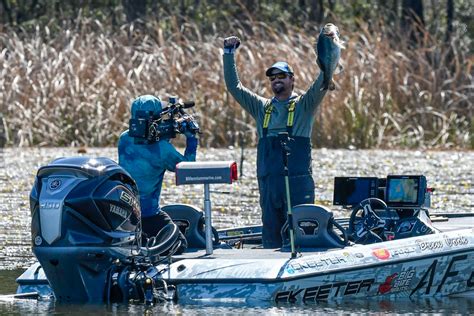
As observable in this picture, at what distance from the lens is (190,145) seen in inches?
465

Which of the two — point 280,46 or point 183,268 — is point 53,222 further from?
point 280,46

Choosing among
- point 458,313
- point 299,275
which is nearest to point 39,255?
point 299,275

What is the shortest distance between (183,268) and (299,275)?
85cm

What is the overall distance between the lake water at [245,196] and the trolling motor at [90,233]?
14cm

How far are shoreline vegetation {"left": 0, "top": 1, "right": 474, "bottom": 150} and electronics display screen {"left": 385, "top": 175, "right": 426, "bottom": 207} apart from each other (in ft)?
Result: 40.2

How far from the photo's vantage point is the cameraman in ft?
38.8

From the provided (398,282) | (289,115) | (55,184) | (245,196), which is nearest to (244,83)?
(245,196)

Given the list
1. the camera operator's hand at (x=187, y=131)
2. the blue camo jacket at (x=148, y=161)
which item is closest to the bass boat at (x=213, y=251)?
the blue camo jacket at (x=148, y=161)

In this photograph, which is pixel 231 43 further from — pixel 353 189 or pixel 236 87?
pixel 353 189

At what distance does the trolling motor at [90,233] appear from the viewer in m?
10.8

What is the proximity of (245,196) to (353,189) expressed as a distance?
6.71m

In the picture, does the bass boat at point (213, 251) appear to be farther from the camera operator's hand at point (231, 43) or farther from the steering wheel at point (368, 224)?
the camera operator's hand at point (231, 43)

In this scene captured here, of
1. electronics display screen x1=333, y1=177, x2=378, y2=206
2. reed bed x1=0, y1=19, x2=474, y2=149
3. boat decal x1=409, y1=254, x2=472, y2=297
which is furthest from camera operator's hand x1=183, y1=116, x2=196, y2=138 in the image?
reed bed x1=0, y1=19, x2=474, y2=149

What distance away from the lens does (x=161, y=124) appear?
11.9 meters
